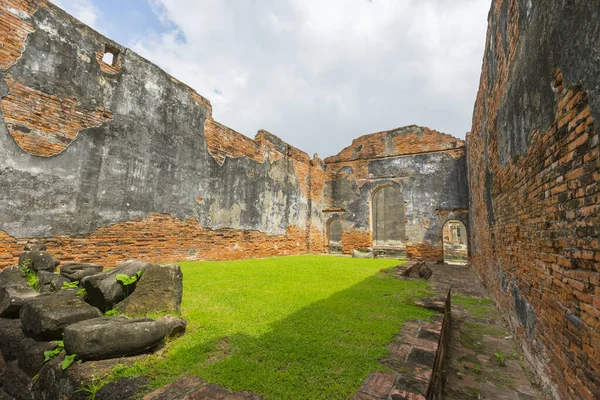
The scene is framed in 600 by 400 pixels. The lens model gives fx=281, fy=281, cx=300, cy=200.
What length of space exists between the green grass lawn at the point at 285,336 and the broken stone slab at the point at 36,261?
231 centimetres

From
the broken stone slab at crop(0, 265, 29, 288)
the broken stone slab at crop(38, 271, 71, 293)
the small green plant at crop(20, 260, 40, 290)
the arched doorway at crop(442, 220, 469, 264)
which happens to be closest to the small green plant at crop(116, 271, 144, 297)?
the broken stone slab at crop(38, 271, 71, 293)

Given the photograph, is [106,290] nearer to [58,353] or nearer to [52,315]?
[52,315]

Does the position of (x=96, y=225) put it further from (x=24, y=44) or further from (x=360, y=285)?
(x=360, y=285)

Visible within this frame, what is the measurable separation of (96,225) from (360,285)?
5.92 meters

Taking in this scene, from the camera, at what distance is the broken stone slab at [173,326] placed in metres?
2.56

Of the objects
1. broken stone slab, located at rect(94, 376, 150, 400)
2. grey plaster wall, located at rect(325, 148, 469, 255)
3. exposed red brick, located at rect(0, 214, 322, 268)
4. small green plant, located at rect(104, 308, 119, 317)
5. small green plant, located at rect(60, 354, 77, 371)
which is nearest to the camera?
broken stone slab, located at rect(94, 376, 150, 400)

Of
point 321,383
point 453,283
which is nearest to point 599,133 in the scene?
point 321,383

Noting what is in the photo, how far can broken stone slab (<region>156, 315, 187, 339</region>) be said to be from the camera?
2.56m

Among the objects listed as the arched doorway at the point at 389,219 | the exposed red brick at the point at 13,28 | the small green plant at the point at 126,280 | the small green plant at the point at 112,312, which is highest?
the exposed red brick at the point at 13,28

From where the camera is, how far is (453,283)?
755cm

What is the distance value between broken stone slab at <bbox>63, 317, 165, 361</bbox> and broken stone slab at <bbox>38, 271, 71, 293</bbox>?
81.2 inches

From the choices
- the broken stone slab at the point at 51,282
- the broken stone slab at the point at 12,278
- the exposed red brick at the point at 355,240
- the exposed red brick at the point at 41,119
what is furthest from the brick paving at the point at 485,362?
the exposed red brick at the point at 355,240

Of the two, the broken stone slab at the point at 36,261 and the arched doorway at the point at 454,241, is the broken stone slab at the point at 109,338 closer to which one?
Answer: the broken stone slab at the point at 36,261

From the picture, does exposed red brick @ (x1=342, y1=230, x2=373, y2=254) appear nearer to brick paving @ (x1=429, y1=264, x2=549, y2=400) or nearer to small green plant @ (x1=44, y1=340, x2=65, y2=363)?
brick paving @ (x1=429, y1=264, x2=549, y2=400)
